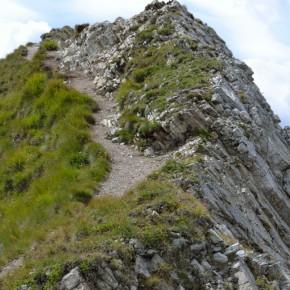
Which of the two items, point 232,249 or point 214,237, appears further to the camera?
point 214,237

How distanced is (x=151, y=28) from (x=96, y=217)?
78.1 ft

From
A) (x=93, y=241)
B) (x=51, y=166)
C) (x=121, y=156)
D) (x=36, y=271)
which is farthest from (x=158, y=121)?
(x=36, y=271)

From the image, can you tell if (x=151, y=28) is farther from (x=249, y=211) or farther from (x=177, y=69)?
(x=249, y=211)

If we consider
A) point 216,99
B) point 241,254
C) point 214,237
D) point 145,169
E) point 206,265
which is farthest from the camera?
point 216,99

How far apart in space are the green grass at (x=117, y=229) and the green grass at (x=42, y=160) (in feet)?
4.58

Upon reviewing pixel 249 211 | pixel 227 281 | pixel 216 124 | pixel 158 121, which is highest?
pixel 158 121

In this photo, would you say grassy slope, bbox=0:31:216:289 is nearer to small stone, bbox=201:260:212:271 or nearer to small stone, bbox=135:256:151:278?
small stone, bbox=135:256:151:278

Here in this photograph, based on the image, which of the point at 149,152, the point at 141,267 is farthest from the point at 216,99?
the point at 141,267

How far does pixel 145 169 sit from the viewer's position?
2380 centimetres

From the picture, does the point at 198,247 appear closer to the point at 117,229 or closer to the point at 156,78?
the point at 117,229

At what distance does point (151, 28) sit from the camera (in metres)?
38.9

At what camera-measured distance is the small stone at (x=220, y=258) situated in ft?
54.3

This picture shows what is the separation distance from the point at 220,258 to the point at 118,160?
392 inches

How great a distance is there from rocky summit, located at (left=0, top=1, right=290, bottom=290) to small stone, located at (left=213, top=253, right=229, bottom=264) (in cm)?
6
